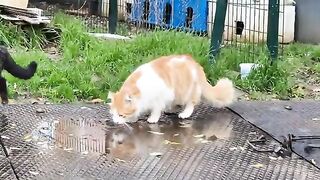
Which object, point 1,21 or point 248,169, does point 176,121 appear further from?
point 1,21

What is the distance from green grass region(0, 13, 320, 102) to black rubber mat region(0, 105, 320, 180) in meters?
0.88

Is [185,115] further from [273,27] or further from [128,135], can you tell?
[273,27]

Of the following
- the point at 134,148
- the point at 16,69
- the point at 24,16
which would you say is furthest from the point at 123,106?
the point at 24,16

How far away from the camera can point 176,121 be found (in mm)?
4352

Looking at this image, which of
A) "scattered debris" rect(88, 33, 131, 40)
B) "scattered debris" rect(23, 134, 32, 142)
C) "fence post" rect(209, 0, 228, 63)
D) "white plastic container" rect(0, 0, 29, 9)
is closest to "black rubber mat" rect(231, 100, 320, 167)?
"fence post" rect(209, 0, 228, 63)

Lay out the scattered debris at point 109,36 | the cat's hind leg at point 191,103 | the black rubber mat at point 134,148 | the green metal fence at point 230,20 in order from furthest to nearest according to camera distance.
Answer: the green metal fence at point 230,20 < the scattered debris at point 109,36 < the cat's hind leg at point 191,103 < the black rubber mat at point 134,148

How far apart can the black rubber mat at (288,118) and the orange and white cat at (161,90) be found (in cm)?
30

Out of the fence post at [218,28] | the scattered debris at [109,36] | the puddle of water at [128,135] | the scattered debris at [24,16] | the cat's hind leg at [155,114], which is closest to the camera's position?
the puddle of water at [128,135]

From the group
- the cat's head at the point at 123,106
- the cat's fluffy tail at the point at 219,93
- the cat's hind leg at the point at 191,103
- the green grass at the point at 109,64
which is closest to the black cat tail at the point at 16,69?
the green grass at the point at 109,64

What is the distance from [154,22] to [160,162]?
4560 mm

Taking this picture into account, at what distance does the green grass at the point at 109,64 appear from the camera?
5.50 metres

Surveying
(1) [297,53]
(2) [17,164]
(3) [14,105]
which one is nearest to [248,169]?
(2) [17,164]

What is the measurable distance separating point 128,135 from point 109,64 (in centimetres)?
216

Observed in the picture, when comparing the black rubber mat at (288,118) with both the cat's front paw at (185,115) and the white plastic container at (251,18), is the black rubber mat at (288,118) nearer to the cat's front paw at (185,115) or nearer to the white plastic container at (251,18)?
the cat's front paw at (185,115)
